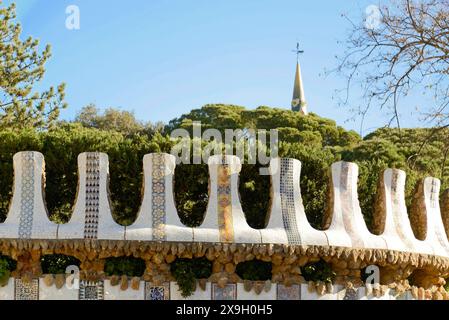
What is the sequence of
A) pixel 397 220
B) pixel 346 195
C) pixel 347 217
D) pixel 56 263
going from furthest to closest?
pixel 397 220, pixel 346 195, pixel 347 217, pixel 56 263

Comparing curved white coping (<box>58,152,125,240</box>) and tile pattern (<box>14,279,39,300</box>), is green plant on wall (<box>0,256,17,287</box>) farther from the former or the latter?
curved white coping (<box>58,152,125,240</box>)

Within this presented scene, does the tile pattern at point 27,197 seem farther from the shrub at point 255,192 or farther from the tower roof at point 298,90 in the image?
the tower roof at point 298,90

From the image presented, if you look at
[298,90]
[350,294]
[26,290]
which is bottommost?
[350,294]

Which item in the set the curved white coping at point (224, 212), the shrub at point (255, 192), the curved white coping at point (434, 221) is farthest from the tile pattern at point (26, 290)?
the curved white coping at point (434, 221)

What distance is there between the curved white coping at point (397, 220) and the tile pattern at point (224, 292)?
107 inches

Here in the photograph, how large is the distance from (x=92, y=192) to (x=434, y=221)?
6304mm

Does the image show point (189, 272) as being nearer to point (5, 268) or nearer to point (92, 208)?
point (92, 208)

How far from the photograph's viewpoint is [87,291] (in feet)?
45.8

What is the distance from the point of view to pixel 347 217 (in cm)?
1486

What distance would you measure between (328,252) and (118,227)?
127 inches

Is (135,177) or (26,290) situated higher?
(135,177)

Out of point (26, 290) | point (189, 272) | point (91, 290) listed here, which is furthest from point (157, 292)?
point (26, 290)

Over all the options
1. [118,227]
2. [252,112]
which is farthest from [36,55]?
[118,227]
